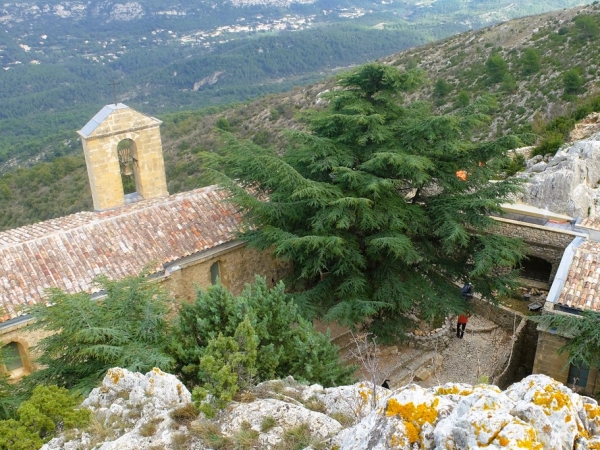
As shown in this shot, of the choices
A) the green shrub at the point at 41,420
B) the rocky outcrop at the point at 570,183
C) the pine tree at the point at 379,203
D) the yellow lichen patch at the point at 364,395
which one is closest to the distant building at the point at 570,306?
the pine tree at the point at 379,203

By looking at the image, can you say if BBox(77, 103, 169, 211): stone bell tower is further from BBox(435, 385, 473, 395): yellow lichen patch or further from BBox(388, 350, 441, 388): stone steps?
BBox(435, 385, 473, 395): yellow lichen patch

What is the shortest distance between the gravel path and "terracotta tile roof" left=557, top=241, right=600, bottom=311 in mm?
2651

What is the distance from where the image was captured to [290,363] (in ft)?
30.3

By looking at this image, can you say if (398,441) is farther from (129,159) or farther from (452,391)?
(129,159)

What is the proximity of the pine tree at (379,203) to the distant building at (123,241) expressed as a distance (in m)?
1.51

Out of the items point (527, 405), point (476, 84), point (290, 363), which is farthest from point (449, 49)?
point (527, 405)

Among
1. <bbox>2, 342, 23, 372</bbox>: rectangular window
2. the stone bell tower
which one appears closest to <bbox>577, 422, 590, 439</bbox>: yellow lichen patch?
<bbox>2, 342, 23, 372</bbox>: rectangular window

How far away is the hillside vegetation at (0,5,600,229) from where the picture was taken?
102 ft

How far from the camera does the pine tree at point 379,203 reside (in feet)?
39.6

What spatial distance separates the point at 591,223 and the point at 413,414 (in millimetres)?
12255

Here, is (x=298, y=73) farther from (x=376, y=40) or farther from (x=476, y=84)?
(x=476, y=84)

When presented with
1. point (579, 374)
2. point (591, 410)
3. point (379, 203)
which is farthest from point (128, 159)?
point (591, 410)

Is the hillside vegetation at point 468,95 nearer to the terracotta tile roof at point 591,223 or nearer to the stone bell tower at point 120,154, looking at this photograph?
the terracotta tile roof at point 591,223

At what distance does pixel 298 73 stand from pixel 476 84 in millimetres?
84338
